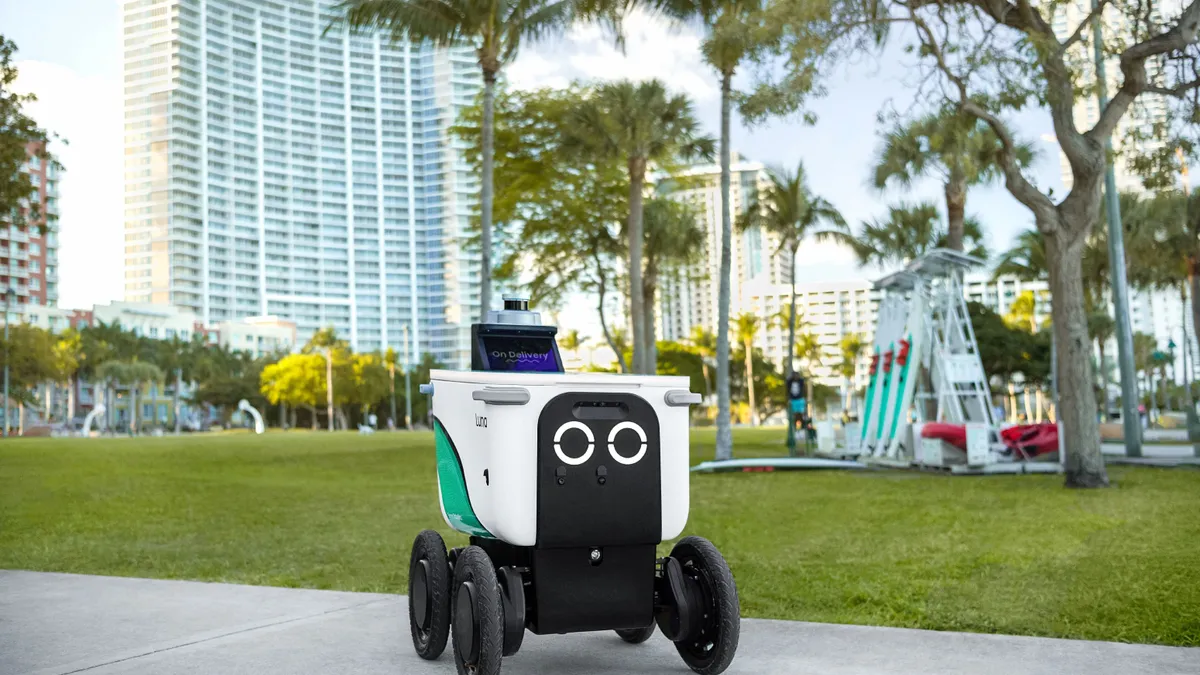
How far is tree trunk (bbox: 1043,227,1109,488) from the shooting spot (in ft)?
44.2

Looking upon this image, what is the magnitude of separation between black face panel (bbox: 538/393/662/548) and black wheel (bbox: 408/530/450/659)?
79 cm

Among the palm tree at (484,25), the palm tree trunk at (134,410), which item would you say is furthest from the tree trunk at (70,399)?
the palm tree at (484,25)

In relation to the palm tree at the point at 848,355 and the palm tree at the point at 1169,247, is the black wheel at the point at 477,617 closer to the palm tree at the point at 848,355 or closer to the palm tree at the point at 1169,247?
the palm tree at the point at 1169,247

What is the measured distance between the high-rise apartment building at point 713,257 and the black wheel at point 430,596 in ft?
63.4

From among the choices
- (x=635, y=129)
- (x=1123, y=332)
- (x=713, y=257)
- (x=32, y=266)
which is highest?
(x=32, y=266)

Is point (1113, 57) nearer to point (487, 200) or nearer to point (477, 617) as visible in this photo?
point (487, 200)

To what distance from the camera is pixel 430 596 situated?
14.6ft

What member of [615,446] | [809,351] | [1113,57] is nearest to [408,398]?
[809,351]

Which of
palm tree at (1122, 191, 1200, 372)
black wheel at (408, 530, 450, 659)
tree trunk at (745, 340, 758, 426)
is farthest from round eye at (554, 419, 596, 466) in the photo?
tree trunk at (745, 340, 758, 426)

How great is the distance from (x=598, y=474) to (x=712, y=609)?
0.75 m

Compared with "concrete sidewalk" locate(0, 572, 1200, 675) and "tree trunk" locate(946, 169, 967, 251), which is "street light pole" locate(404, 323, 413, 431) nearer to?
"tree trunk" locate(946, 169, 967, 251)

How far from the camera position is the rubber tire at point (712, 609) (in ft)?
13.0

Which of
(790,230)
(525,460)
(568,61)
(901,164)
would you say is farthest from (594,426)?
(568,61)

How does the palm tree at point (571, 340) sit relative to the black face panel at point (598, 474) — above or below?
above
